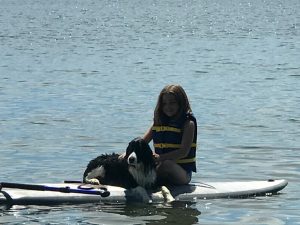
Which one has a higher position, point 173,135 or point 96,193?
point 173,135

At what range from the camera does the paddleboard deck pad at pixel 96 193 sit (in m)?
11.0

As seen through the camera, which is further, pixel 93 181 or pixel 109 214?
pixel 93 181

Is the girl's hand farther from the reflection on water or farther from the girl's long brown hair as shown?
the reflection on water

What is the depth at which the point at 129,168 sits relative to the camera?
11.2 meters

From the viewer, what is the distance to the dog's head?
435 inches

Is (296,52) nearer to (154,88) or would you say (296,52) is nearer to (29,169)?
(154,88)

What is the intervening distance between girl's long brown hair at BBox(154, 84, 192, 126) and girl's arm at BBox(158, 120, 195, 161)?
0.16 m

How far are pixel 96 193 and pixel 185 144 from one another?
115cm

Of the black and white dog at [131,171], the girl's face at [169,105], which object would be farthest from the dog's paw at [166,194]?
the girl's face at [169,105]

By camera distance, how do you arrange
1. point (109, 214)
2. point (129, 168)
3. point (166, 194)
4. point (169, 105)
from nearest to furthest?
point (109, 214) → point (129, 168) → point (166, 194) → point (169, 105)

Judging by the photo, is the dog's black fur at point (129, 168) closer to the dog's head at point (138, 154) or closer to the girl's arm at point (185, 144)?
the dog's head at point (138, 154)

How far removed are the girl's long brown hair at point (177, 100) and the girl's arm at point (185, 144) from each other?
0.16 m

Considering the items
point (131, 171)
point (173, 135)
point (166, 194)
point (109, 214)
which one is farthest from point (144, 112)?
point (109, 214)

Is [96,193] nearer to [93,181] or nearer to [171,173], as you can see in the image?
[93,181]
